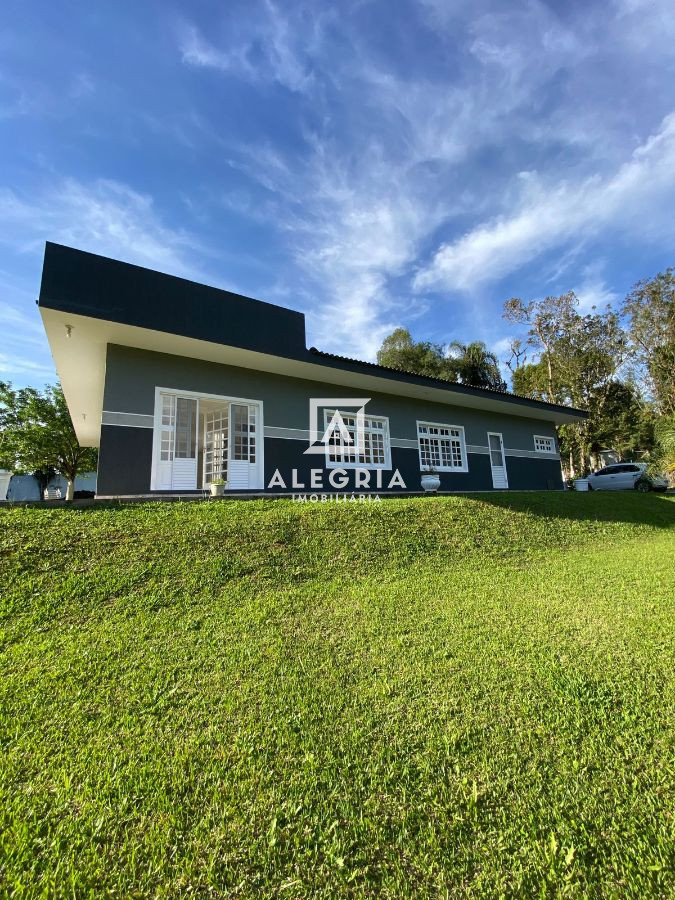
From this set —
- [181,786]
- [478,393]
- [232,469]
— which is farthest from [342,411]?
[181,786]

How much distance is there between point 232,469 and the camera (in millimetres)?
8828

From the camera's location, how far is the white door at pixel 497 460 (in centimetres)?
1405

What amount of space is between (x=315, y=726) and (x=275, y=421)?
7626mm

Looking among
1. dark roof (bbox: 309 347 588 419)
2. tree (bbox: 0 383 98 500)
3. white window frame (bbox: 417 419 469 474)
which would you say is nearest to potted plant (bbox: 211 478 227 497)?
dark roof (bbox: 309 347 588 419)

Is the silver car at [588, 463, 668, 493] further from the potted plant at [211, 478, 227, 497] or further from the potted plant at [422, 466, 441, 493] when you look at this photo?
the potted plant at [211, 478, 227, 497]

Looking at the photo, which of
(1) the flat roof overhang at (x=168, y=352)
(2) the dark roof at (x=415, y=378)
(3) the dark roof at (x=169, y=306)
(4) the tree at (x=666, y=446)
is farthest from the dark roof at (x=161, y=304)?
(4) the tree at (x=666, y=446)

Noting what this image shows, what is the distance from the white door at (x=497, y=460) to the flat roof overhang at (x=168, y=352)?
3.45ft

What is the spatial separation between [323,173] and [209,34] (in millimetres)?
2945

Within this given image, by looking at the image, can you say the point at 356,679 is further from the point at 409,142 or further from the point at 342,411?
the point at 409,142

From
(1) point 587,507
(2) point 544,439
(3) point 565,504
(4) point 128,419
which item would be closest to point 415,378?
(3) point 565,504

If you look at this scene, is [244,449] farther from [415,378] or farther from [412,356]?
[412,356]

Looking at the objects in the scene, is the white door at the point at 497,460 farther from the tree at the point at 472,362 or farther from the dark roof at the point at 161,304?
the tree at the point at 472,362

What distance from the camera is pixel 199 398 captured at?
28.5ft

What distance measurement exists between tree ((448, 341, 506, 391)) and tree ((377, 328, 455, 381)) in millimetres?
724
